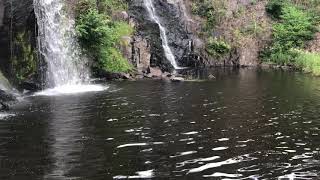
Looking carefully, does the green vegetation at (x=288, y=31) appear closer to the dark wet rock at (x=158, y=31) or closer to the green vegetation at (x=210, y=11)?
the green vegetation at (x=210, y=11)

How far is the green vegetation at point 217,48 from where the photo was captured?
164ft

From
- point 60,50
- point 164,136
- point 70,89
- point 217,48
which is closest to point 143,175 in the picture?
point 164,136

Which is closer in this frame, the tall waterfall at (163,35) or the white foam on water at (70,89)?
the white foam on water at (70,89)

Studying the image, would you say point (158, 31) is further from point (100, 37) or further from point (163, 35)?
point (100, 37)

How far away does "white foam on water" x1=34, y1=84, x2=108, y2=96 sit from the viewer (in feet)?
97.0

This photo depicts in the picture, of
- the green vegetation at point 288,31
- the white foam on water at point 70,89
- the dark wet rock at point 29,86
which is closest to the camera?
the white foam on water at point 70,89

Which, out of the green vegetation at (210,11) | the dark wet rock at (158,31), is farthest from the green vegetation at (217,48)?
the dark wet rock at (158,31)

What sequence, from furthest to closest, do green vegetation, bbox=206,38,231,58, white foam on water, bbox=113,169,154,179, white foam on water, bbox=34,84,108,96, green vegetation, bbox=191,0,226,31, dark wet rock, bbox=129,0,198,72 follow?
green vegetation, bbox=191,0,226,31
green vegetation, bbox=206,38,231,58
dark wet rock, bbox=129,0,198,72
white foam on water, bbox=34,84,108,96
white foam on water, bbox=113,169,154,179

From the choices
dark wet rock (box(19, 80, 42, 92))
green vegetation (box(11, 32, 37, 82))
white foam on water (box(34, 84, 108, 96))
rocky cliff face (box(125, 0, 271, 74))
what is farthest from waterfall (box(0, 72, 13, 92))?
rocky cliff face (box(125, 0, 271, 74))

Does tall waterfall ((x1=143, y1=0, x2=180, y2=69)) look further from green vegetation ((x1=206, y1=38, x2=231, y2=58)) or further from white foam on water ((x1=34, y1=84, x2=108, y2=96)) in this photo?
white foam on water ((x1=34, y1=84, x2=108, y2=96))

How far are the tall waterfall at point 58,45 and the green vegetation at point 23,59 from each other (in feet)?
2.86

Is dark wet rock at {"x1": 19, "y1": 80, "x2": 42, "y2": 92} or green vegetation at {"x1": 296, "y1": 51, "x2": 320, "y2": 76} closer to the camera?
dark wet rock at {"x1": 19, "y1": 80, "x2": 42, "y2": 92}

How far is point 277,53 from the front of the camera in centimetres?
5047

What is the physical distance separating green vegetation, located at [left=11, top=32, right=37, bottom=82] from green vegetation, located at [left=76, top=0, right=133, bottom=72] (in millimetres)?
5389
